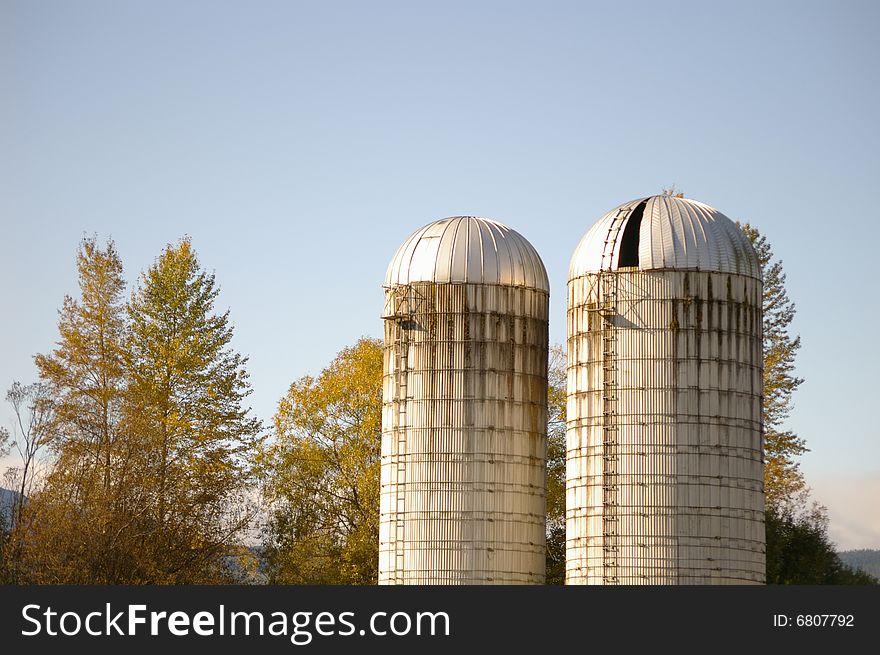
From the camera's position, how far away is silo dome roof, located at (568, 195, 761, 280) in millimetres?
46938

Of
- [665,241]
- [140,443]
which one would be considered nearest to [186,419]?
[140,443]

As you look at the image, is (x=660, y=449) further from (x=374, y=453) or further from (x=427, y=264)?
(x=374, y=453)

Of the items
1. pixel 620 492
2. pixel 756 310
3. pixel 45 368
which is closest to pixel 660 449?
pixel 620 492

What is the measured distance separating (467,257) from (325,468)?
1615 cm

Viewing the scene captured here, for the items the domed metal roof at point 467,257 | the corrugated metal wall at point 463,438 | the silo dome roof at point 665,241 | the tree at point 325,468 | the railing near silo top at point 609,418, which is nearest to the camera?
the railing near silo top at point 609,418

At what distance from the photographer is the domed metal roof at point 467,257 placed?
Result: 49.3 metres

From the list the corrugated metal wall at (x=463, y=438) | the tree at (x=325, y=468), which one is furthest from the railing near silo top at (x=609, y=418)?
the tree at (x=325, y=468)

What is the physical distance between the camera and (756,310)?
157ft

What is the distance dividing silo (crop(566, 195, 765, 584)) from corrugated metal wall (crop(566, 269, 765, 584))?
0.04 metres

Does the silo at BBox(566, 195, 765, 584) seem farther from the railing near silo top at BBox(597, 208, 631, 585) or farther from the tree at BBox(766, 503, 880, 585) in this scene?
the tree at BBox(766, 503, 880, 585)

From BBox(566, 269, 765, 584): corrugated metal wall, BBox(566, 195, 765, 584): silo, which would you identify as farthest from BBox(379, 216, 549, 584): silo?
BBox(566, 269, 765, 584): corrugated metal wall

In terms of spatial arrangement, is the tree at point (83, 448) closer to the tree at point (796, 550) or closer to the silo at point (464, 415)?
the silo at point (464, 415)

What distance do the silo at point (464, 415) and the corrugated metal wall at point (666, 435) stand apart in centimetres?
199

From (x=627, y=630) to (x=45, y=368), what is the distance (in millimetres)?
29328
